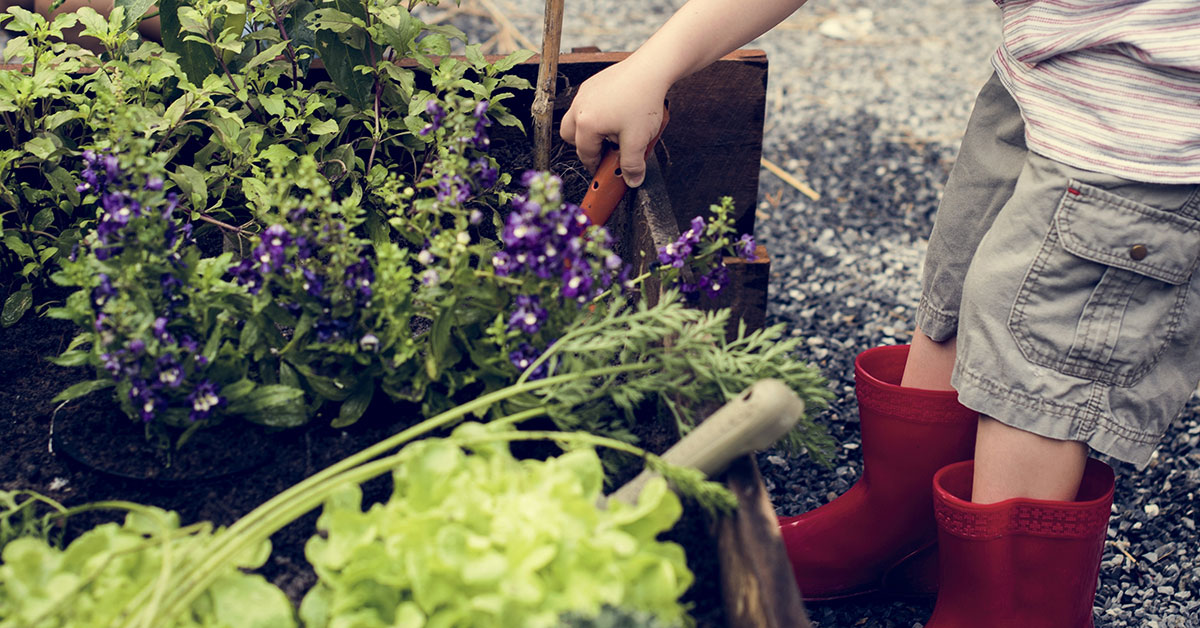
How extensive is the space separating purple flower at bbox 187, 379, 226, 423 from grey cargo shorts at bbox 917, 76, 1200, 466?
3.43 feet

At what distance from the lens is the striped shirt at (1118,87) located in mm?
1188

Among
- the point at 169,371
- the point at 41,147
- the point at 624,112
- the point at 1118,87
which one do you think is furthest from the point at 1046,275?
the point at 41,147

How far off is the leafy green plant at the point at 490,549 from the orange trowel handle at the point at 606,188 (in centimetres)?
66

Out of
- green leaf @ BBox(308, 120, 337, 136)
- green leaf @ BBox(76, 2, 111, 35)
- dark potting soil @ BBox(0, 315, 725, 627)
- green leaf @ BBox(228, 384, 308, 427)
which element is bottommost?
dark potting soil @ BBox(0, 315, 725, 627)

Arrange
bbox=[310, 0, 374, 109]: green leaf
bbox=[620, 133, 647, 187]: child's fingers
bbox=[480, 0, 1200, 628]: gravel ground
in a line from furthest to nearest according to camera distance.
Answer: bbox=[480, 0, 1200, 628]: gravel ground, bbox=[310, 0, 374, 109]: green leaf, bbox=[620, 133, 647, 187]: child's fingers

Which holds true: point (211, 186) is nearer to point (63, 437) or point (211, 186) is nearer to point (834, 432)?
point (63, 437)

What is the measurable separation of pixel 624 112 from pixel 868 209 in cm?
198

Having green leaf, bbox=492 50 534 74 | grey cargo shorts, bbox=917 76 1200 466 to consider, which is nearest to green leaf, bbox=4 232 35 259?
green leaf, bbox=492 50 534 74

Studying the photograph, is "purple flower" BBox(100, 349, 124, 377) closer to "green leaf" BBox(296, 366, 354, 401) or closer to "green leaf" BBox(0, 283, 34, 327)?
"green leaf" BBox(296, 366, 354, 401)

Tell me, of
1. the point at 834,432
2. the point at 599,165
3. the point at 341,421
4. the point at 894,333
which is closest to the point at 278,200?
the point at 341,421

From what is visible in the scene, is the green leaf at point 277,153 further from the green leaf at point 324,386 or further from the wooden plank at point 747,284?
the wooden plank at point 747,284

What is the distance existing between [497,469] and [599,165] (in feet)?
2.47

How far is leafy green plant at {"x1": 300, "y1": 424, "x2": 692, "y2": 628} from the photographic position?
2.74ft

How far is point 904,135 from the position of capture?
12.0 ft
